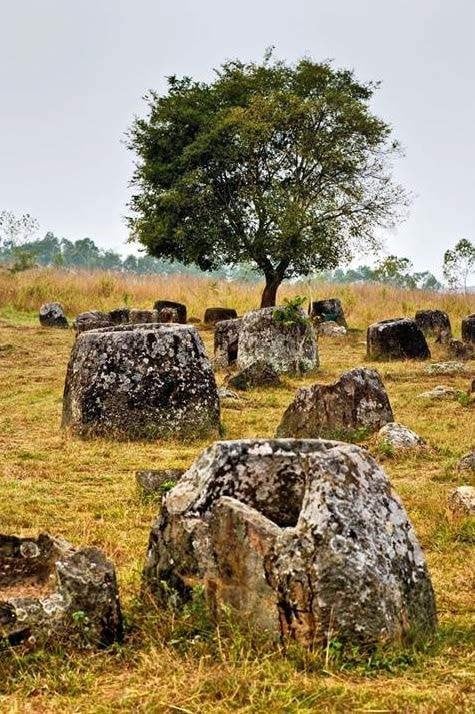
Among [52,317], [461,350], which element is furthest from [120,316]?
[461,350]

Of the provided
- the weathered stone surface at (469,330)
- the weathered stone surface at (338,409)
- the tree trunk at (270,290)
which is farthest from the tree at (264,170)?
the weathered stone surface at (338,409)

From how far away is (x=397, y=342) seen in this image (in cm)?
1703

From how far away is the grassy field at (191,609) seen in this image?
9.62ft

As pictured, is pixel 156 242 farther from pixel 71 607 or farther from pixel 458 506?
pixel 71 607

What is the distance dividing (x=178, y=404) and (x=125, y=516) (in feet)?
11.3

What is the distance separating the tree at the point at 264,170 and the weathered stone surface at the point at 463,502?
21115mm

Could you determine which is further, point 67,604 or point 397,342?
point 397,342

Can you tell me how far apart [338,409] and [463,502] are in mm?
3309

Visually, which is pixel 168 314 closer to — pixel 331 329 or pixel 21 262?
pixel 331 329

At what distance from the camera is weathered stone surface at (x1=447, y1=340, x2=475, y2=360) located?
56.7 ft

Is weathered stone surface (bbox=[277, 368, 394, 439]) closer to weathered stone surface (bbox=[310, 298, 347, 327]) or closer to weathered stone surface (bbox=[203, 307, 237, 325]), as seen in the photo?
weathered stone surface (bbox=[310, 298, 347, 327])

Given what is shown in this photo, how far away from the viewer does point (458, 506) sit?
5695mm

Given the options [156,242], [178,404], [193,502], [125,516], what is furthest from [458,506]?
[156,242]

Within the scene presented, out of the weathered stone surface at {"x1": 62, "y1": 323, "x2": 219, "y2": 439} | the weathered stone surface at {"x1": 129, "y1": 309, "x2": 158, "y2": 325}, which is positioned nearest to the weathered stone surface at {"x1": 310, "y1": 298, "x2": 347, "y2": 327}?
the weathered stone surface at {"x1": 129, "y1": 309, "x2": 158, "y2": 325}
